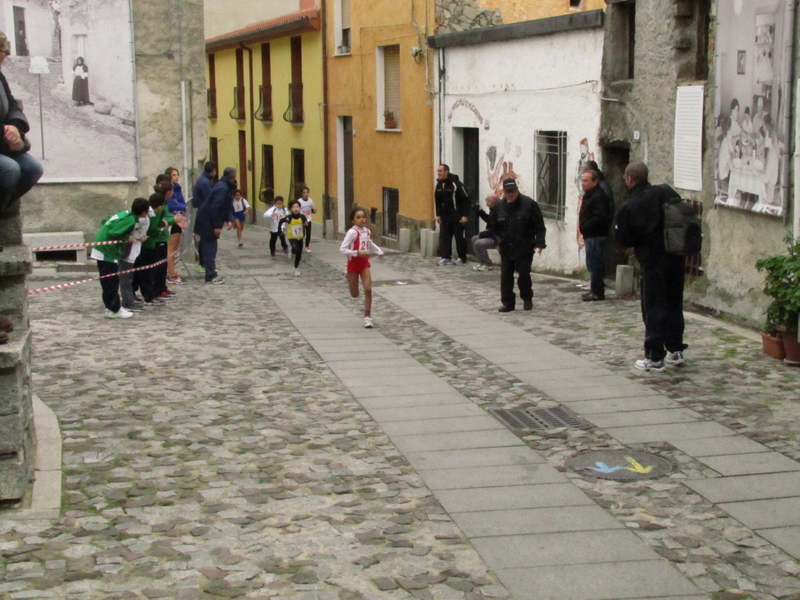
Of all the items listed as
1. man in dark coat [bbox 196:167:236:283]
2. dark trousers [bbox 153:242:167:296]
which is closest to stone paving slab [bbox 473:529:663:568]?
dark trousers [bbox 153:242:167:296]

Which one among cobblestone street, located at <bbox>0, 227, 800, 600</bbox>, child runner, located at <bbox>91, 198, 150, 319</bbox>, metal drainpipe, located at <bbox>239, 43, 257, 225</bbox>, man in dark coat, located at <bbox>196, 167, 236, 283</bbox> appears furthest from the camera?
metal drainpipe, located at <bbox>239, 43, 257, 225</bbox>

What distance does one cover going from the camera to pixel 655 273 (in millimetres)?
9203

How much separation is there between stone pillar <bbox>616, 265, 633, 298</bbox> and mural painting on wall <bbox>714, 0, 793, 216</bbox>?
2.08 m

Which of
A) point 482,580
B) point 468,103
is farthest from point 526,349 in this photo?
point 468,103

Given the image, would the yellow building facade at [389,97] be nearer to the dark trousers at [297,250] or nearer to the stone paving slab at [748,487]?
the dark trousers at [297,250]

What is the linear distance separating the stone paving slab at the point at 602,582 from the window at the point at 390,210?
19443 millimetres

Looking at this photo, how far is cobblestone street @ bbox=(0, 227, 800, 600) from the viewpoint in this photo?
16.5 feet

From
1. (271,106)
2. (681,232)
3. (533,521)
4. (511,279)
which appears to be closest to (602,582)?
(533,521)

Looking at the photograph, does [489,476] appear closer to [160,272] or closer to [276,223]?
[160,272]

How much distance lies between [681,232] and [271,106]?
25302 millimetres

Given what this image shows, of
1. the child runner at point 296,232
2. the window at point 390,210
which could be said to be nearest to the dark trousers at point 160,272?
the child runner at point 296,232

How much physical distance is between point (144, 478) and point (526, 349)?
4984mm

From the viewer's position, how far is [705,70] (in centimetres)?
1299

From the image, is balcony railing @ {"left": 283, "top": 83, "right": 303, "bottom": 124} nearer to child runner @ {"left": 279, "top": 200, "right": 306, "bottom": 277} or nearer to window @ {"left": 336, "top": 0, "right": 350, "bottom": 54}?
window @ {"left": 336, "top": 0, "right": 350, "bottom": 54}
